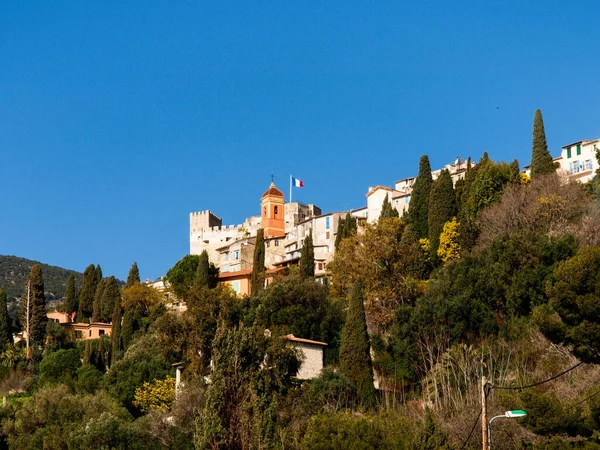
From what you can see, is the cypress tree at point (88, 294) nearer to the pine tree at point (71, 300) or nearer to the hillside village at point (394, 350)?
the pine tree at point (71, 300)

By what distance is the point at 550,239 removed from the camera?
A: 4116cm

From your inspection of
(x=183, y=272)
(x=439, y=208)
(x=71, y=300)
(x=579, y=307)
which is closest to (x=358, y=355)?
(x=579, y=307)

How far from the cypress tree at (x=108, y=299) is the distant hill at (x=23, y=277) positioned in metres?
69.9

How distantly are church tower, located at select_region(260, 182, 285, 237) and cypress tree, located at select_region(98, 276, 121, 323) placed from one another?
55.4 ft

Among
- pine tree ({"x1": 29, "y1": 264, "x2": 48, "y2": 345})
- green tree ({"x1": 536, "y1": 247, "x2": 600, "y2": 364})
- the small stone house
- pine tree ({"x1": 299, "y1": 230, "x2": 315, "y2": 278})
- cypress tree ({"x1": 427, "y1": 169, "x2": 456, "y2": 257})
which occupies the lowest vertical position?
the small stone house

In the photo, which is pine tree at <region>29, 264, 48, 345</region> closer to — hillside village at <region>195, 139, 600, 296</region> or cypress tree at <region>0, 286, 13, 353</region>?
cypress tree at <region>0, 286, 13, 353</region>

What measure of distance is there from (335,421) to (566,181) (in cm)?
3123

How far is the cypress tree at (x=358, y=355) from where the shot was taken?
37.8 meters

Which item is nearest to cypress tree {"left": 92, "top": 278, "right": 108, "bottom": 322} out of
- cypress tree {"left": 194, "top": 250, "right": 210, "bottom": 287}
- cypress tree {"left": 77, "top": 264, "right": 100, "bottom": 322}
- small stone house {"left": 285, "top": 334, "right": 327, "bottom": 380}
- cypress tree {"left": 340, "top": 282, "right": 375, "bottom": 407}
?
cypress tree {"left": 77, "top": 264, "right": 100, "bottom": 322}

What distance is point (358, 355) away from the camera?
126 feet

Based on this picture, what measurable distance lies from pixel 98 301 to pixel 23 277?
3526 inches

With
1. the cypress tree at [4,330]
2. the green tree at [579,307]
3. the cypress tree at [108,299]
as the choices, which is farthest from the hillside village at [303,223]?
the green tree at [579,307]

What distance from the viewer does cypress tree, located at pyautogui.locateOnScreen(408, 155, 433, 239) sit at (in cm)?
5531

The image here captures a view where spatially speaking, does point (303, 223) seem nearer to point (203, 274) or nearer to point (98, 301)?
point (203, 274)
